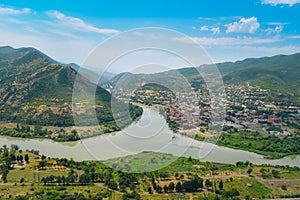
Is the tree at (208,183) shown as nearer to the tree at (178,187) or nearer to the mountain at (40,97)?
the tree at (178,187)

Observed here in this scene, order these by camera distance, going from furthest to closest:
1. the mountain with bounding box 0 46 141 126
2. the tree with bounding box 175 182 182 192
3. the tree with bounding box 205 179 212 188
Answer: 1. the mountain with bounding box 0 46 141 126
2. the tree with bounding box 205 179 212 188
3. the tree with bounding box 175 182 182 192

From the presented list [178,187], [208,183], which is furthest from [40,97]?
[208,183]

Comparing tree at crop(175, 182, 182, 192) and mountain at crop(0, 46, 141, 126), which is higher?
mountain at crop(0, 46, 141, 126)

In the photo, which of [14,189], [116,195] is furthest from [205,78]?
[14,189]

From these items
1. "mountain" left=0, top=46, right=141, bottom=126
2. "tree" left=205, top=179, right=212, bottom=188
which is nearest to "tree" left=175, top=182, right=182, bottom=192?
"tree" left=205, top=179, right=212, bottom=188

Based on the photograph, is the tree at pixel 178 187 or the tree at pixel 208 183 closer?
the tree at pixel 178 187

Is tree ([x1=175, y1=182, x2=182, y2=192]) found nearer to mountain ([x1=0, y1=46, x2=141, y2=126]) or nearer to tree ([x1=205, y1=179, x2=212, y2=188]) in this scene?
tree ([x1=205, y1=179, x2=212, y2=188])

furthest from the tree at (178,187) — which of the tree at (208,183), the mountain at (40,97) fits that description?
the mountain at (40,97)

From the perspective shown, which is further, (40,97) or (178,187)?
(40,97)

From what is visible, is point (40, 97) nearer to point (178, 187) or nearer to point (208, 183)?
point (178, 187)

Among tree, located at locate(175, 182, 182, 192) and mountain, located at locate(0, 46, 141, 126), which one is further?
mountain, located at locate(0, 46, 141, 126)

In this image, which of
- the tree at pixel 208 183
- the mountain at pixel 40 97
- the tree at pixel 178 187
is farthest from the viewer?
the mountain at pixel 40 97
